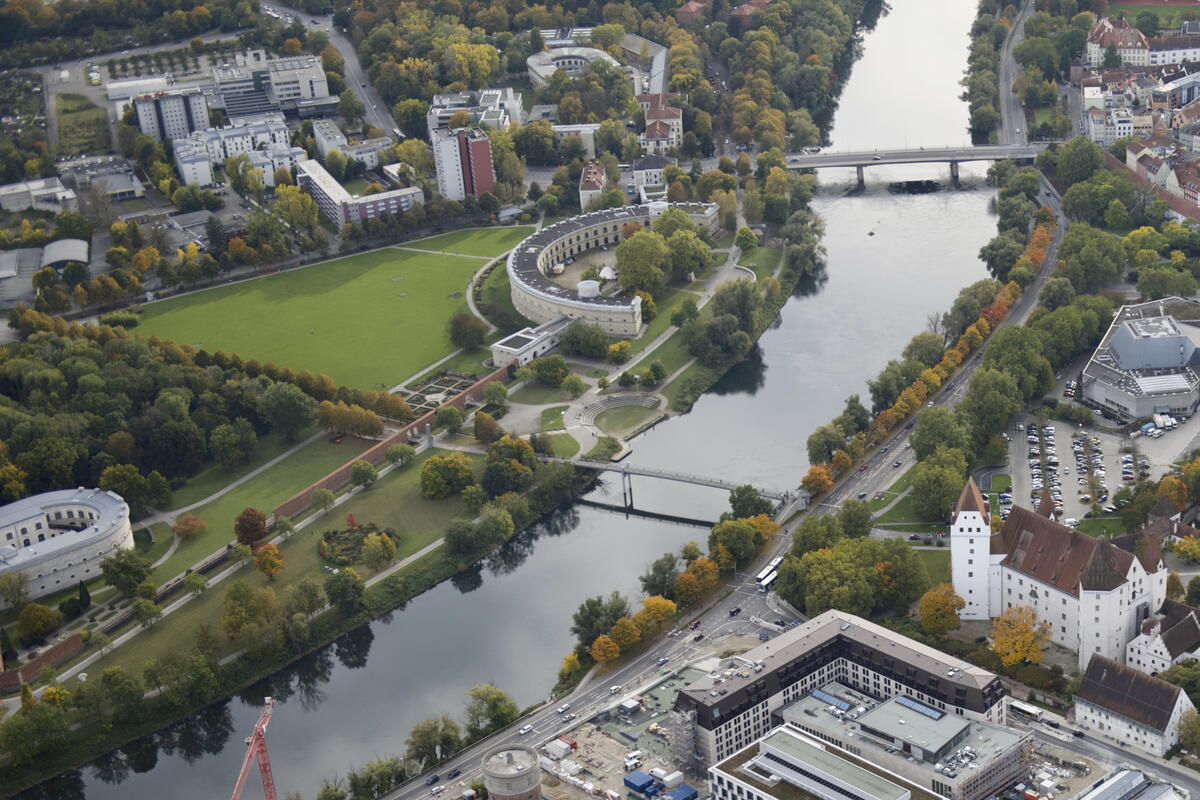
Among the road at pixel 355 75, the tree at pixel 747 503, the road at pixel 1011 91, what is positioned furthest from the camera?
the road at pixel 355 75

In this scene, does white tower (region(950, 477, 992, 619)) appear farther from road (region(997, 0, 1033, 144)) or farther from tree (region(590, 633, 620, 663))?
road (region(997, 0, 1033, 144))

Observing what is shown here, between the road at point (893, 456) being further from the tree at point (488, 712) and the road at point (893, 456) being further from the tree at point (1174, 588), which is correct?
the tree at point (488, 712)

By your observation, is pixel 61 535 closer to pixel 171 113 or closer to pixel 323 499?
pixel 323 499

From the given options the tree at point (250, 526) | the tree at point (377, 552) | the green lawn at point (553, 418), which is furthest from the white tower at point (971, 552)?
the tree at point (250, 526)

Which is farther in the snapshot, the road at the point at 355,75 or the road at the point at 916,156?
the road at the point at 355,75

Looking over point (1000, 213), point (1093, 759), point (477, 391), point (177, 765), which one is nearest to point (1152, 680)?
point (1093, 759)

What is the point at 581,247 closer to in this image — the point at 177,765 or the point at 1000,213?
the point at 1000,213

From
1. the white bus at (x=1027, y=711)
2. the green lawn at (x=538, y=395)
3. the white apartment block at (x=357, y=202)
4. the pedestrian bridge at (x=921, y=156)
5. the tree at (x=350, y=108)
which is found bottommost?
the white bus at (x=1027, y=711)

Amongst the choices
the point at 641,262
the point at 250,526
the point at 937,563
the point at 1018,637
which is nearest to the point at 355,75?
the point at 641,262
